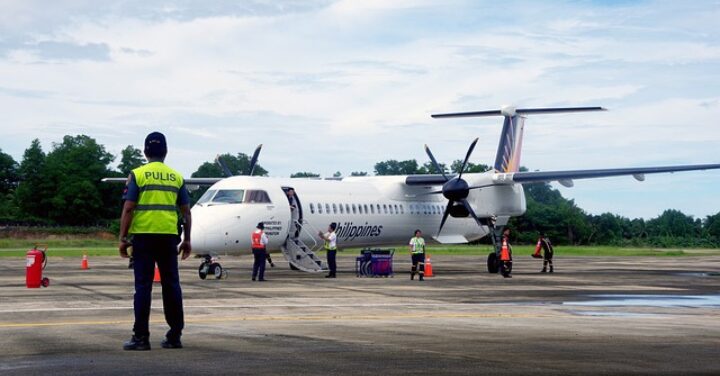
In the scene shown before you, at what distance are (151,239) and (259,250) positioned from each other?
1660 centimetres

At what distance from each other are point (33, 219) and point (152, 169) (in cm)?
9006

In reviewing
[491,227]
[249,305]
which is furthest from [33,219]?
[249,305]

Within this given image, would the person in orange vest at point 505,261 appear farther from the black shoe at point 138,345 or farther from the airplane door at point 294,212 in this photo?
the black shoe at point 138,345

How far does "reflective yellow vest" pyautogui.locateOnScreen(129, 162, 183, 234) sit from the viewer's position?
30.7 ft

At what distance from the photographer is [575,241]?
3329 inches

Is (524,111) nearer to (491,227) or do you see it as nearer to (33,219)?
Result: (491,227)

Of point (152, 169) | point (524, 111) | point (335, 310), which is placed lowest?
point (335, 310)

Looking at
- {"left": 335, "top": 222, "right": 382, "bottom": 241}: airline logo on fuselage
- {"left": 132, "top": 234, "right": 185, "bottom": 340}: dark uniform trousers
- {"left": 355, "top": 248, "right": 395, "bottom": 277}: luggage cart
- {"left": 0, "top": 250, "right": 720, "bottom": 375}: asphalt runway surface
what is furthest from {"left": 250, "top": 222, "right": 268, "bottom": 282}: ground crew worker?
{"left": 132, "top": 234, "right": 185, "bottom": 340}: dark uniform trousers

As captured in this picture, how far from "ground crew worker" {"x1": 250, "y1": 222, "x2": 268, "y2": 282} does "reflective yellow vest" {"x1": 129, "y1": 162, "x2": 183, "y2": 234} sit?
15.8 metres

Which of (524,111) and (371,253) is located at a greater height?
(524,111)

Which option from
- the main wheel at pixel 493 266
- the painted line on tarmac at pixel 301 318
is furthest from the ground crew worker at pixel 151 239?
the main wheel at pixel 493 266

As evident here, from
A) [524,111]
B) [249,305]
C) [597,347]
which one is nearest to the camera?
[597,347]

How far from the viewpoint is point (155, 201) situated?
9445 millimetres

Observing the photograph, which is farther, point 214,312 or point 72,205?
point 72,205
